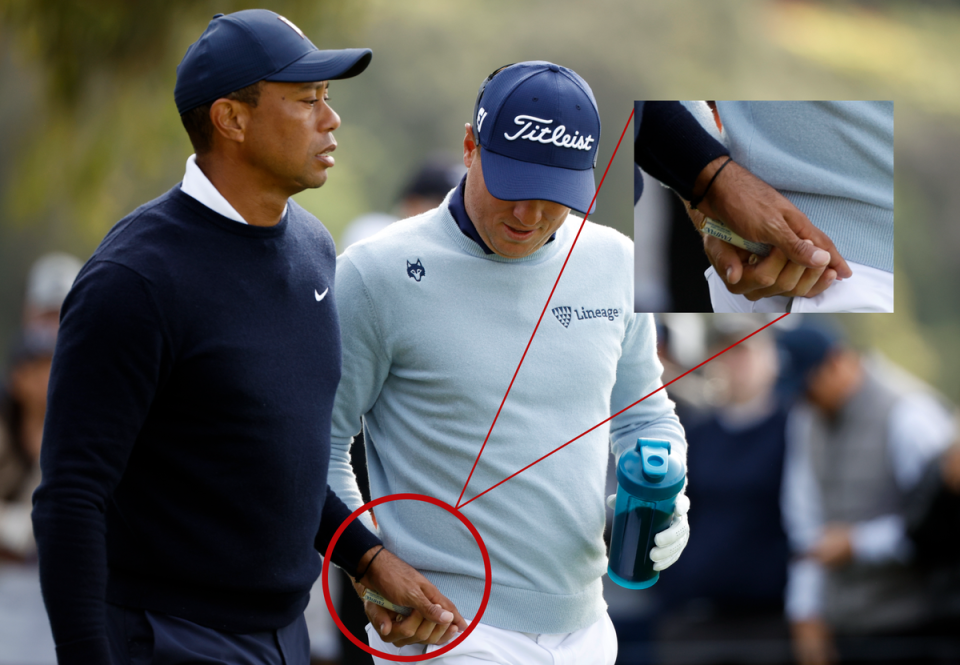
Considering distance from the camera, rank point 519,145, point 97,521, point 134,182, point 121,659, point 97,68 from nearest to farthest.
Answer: point 97,521 → point 121,659 → point 519,145 → point 97,68 → point 134,182

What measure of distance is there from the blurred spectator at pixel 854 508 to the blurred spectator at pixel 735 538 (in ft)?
0.39

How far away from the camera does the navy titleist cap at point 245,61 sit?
6.01 ft

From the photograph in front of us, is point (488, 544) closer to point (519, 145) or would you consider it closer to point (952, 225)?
point (519, 145)

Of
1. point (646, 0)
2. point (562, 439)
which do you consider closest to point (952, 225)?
point (646, 0)

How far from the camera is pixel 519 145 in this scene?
6.44 feet

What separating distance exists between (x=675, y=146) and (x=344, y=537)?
90cm

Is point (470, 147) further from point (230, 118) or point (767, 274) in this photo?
point (767, 274)

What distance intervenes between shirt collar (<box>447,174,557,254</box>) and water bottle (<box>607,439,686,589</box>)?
17.1 inches

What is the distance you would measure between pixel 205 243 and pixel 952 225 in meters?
15.9

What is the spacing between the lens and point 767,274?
2014mm

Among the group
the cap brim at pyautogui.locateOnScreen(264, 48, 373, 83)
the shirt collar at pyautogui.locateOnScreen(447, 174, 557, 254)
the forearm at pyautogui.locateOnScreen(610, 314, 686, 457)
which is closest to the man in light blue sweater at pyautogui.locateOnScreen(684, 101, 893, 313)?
the forearm at pyautogui.locateOnScreen(610, 314, 686, 457)

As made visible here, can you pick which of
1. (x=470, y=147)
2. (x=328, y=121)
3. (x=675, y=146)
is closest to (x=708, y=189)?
(x=675, y=146)

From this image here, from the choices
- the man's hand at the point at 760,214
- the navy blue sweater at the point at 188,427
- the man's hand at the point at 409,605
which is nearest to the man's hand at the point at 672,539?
the man's hand at the point at 409,605

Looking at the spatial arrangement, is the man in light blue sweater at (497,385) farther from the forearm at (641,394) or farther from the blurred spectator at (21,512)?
the blurred spectator at (21,512)
